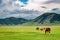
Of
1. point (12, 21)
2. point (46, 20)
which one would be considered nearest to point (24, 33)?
point (12, 21)

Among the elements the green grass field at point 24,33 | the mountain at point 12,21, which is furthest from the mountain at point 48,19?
the mountain at point 12,21

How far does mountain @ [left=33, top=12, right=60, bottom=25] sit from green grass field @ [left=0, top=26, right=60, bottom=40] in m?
0.12

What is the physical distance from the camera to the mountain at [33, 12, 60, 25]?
128 inches

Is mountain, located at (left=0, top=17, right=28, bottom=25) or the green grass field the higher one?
mountain, located at (left=0, top=17, right=28, bottom=25)

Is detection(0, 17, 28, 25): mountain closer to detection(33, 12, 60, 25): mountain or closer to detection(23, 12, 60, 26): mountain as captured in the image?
detection(23, 12, 60, 26): mountain

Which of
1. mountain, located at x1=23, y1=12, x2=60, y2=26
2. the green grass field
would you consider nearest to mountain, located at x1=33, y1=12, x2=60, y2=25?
mountain, located at x1=23, y1=12, x2=60, y2=26

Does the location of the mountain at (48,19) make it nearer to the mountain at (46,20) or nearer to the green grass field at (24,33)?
the mountain at (46,20)

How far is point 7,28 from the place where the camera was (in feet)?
10.7

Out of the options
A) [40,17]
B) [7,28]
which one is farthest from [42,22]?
[7,28]

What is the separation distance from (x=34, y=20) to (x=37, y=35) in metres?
0.27

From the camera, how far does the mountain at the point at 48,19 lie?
10.7 feet

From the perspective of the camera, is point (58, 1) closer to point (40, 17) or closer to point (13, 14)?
point (40, 17)

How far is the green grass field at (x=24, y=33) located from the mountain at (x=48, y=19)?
118 mm

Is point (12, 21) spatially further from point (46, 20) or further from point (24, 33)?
point (46, 20)
